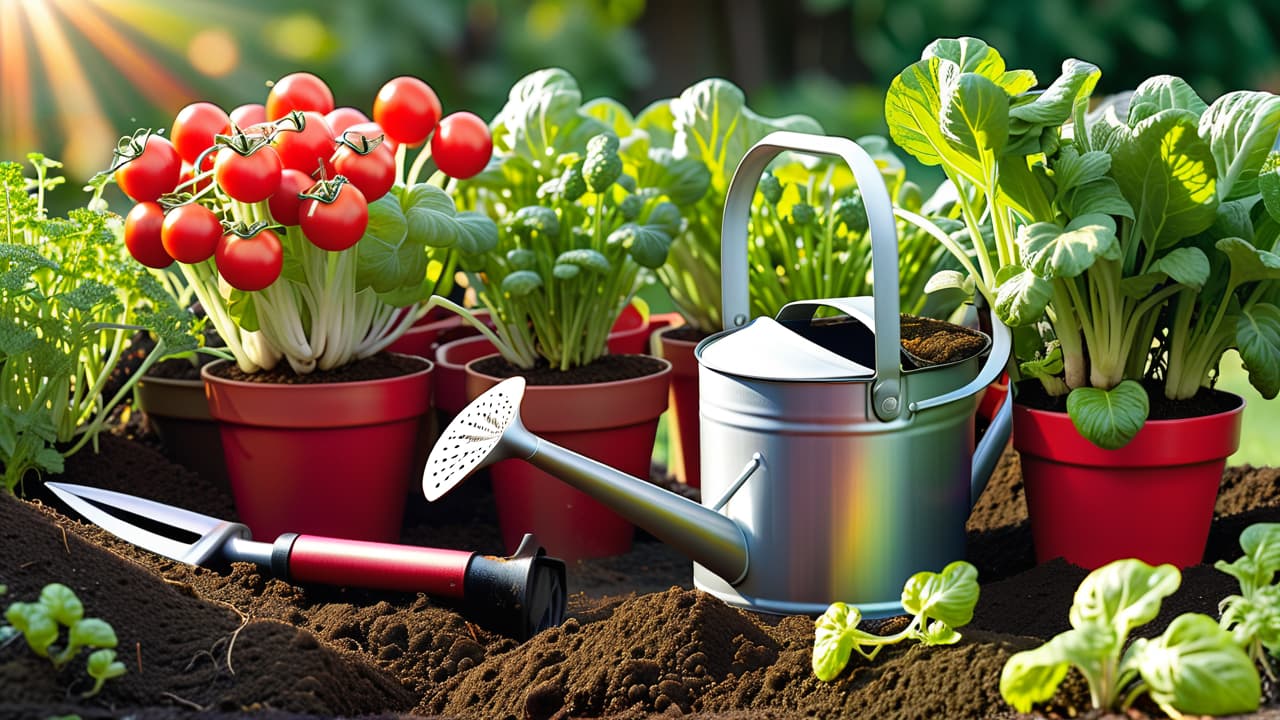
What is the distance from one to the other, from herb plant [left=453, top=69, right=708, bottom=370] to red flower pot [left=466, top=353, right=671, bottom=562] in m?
0.17

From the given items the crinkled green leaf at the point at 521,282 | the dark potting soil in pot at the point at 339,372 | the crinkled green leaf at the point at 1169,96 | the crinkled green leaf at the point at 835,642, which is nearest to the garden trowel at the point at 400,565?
the dark potting soil in pot at the point at 339,372

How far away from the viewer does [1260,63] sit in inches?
280

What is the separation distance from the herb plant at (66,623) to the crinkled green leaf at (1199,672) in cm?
107

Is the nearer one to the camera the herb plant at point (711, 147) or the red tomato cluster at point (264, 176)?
the red tomato cluster at point (264, 176)

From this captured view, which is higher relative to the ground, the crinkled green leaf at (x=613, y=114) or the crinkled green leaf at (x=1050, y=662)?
the crinkled green leaf at (x=613, y=114)

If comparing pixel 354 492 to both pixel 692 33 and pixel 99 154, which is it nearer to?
pixel 99 154

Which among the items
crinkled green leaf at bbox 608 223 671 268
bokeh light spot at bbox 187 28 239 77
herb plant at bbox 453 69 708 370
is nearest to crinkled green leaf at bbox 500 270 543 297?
herb plant at bbox 453 69 708 370

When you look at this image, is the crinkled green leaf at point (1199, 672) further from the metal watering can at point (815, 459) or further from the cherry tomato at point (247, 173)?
the cherry tomato at point (247, 173)

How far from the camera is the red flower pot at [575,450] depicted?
2291 mm

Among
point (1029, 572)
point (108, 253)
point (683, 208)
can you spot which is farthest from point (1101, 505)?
point (108, 253)

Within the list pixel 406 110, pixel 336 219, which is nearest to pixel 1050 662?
pixel 336 219

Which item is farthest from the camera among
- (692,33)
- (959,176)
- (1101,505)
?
(692,33)

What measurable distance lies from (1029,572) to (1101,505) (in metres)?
0.14

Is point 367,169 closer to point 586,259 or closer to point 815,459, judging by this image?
point 586,259
